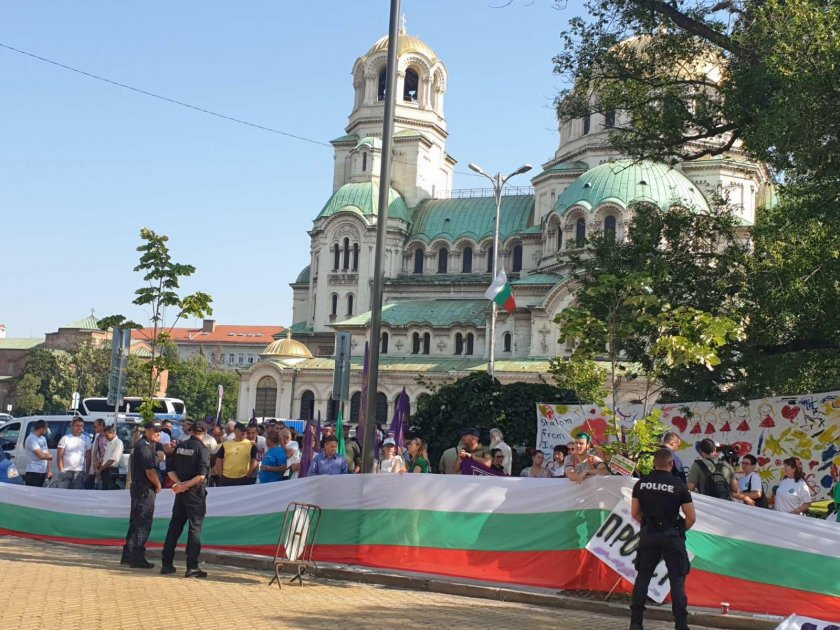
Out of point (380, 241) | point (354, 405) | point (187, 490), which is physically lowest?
point (187, 490)

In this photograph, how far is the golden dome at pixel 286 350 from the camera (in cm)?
6862

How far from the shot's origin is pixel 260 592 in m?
11.0

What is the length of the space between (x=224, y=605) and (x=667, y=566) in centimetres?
424

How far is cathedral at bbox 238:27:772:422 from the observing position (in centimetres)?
5972

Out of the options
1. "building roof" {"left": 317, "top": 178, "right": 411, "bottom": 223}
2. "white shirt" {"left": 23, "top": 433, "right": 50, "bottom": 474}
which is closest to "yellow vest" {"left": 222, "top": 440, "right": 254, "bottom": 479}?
"white shirt" {"left": 23, "top": 433, "right": 50, "bottom": 474}

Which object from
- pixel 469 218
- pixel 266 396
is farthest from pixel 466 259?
pixel 266 396

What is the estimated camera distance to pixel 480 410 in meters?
21.8

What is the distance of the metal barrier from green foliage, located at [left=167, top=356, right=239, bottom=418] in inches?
3492

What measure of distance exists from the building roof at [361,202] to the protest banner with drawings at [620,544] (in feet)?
192

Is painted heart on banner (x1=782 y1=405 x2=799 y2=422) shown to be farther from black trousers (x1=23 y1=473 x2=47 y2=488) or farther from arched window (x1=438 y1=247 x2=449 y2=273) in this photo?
arched window (x1=438 y1=247 x2=449 y2=273)

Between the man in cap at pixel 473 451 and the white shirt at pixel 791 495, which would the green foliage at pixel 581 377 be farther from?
the white shirt at pixel 791 495

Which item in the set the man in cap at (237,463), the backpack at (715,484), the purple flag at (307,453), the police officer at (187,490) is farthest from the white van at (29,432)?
the backpack at (715,484)

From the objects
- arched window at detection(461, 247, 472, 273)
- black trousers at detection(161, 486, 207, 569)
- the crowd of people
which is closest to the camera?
black trousers at detection(161, 486, 207, 569)

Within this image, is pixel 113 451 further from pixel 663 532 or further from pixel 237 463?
pixel 663 532
